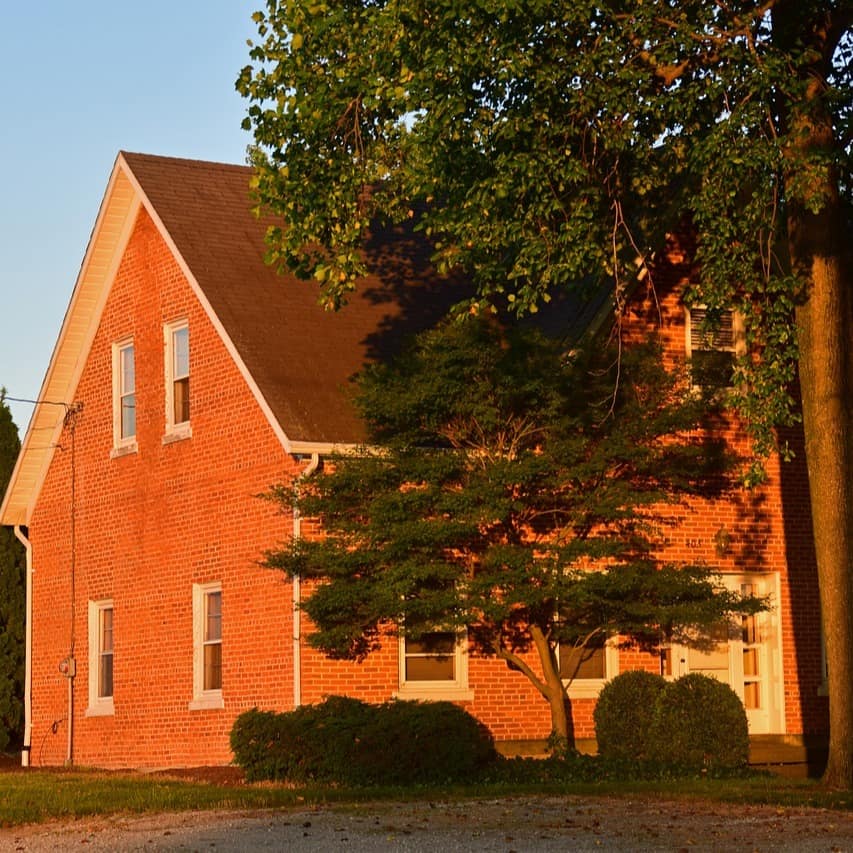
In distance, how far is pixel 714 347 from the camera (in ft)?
86.7

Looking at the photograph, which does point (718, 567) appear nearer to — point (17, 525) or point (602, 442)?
point (602, 442)

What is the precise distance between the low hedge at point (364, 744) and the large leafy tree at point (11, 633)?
11.2 meters

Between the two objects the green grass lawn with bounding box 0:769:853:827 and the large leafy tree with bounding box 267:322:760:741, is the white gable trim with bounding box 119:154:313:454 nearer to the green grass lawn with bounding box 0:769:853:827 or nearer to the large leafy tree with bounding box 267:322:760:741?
the large leafy tree with bounding box 267:322:760:741

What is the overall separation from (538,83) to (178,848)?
9130 mm

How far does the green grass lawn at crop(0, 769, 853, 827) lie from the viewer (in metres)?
18.4

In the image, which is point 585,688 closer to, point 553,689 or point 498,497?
point 553,689

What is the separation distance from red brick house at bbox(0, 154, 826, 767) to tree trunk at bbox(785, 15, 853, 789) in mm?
5189

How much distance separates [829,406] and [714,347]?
637 centimetres

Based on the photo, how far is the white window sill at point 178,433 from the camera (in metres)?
26.8

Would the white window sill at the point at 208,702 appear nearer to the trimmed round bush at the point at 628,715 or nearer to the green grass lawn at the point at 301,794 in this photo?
the green grass lawn at the point at 301,794

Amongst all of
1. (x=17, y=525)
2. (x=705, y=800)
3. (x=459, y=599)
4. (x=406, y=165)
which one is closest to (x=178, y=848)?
(x=705, y=800)

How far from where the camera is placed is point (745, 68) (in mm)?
19422

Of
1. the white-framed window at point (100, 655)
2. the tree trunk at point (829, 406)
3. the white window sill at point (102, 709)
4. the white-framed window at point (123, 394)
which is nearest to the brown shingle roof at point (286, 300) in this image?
the white-framed window at point (123, 394)

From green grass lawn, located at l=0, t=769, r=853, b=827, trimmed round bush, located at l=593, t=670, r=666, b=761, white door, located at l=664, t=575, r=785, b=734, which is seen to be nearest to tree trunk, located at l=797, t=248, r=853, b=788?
green grass lawn, located at l=0, t=769, r=853, b=827
